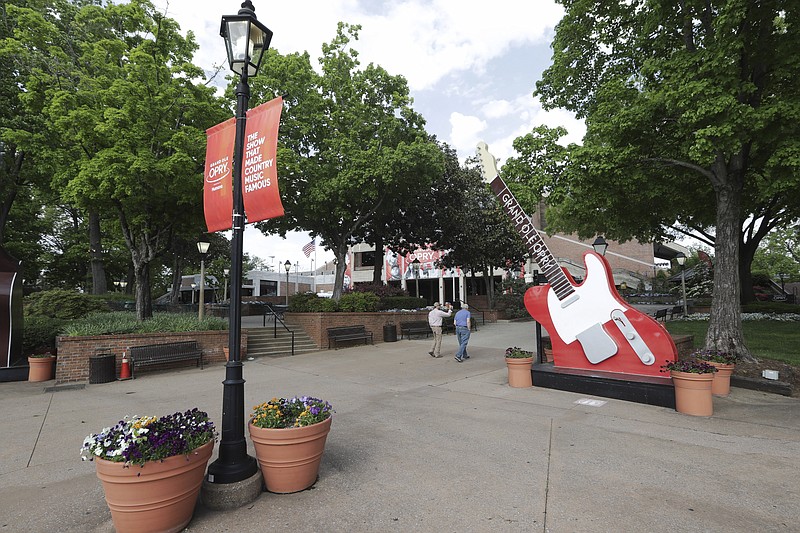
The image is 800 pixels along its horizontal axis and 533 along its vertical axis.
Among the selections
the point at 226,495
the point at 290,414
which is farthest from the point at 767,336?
the point at 226,495

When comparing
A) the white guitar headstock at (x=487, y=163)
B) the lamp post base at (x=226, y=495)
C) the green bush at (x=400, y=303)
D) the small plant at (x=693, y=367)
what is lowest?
the lamp post base at (x=226, y=495)

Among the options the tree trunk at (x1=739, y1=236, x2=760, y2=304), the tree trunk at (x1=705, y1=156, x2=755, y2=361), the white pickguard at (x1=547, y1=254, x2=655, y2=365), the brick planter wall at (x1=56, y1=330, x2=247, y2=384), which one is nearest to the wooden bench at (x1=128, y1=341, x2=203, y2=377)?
the brick planter wall at (x1=56, y1=330, x2=247, y2=384)

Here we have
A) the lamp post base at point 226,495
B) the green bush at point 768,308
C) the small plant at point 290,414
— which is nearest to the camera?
the lamp post base at point 226,495

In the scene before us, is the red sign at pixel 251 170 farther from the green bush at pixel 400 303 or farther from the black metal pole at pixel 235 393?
the green bush at pixel 400 303

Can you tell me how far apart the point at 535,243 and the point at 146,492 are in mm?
8139

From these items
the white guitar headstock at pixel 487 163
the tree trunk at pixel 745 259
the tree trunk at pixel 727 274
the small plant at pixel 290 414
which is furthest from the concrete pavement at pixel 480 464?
the tree trunk at pixel 745 259

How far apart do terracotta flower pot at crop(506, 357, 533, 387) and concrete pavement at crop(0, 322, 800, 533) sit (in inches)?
11.7

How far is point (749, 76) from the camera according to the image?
8977 mm

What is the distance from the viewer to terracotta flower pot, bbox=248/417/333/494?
3740 millimetres

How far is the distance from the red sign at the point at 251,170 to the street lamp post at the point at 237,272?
0.09 metres

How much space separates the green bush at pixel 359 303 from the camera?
57.5 ft

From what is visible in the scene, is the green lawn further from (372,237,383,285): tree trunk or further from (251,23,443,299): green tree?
(372,237,383,285): tree trunk

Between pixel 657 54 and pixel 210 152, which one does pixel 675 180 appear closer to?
pixel 657 54

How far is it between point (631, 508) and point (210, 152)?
18.0ft
